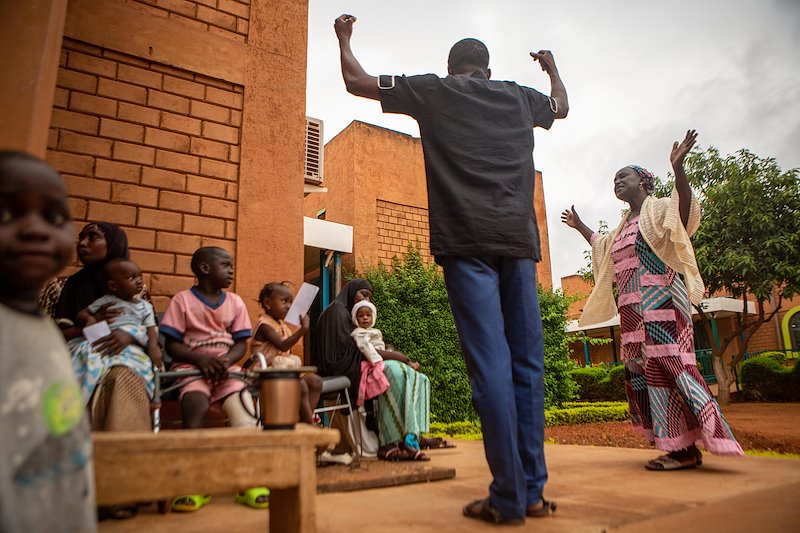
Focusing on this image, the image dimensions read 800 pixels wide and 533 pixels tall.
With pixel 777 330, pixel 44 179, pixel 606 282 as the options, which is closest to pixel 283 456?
pixel 44 179

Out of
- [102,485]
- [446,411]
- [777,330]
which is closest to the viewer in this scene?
[102,485]

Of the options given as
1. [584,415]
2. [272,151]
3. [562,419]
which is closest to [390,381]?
[272,151]

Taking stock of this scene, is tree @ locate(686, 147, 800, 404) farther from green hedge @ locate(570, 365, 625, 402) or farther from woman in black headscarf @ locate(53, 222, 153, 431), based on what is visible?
woman in black headscarf @ locate(53, 222, 153, 431)

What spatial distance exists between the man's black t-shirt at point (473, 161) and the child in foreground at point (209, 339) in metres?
1.40

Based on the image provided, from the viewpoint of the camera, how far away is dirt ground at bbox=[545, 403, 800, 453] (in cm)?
603

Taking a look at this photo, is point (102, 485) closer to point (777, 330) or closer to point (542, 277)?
point (542, 277)

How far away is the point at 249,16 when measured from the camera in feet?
17.0

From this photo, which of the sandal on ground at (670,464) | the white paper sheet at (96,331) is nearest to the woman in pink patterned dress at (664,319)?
the sandal on ground at (670,464)

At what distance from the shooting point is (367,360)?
473 centimetres

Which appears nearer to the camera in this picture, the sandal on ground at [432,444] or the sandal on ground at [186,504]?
the sandal on ground at [186,504]

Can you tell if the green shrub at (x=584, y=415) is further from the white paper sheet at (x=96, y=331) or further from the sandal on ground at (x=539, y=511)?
the white paper sheet at (x=96, y=331)

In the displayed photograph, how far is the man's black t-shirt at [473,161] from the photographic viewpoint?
249 centimetres

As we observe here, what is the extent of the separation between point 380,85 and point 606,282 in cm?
286

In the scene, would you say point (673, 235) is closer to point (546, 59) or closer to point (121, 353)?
point (546, 59)
